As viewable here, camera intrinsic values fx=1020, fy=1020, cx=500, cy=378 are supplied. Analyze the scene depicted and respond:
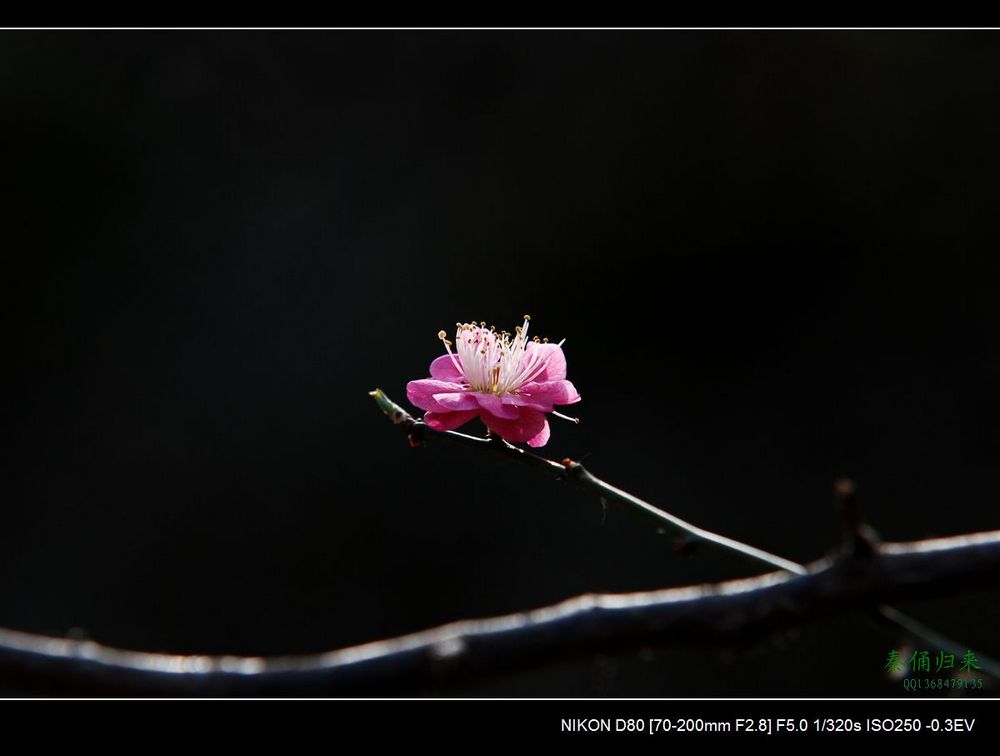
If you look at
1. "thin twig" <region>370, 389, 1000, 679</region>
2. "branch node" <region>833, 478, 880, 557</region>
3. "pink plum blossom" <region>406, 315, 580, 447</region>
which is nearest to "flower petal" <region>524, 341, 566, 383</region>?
"pink plum blossom" <region>406, 315, 580, 447</region>

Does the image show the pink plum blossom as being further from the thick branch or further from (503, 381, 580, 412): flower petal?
the thick branch

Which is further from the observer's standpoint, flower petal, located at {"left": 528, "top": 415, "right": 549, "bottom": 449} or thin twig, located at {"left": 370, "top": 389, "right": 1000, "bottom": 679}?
flower petal, located at {"left": 528, "top": 415, "right": 549, "bottom": 449}

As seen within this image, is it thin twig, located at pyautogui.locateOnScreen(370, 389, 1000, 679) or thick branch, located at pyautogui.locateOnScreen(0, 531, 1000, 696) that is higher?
thin twig, located at pyautogui.locateOnScreen(370, 389, 1000, 679)


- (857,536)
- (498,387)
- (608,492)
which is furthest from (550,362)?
(857,536)

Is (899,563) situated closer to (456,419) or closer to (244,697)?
(244,697)

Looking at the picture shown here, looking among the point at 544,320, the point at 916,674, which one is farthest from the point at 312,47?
the point at 916,674

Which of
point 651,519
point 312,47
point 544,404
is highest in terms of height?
point 312,47
